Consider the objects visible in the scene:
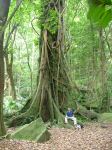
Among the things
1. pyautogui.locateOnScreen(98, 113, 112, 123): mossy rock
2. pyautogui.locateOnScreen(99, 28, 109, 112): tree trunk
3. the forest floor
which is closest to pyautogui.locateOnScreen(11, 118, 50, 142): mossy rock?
the forest floor

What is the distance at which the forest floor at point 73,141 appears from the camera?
288 inches

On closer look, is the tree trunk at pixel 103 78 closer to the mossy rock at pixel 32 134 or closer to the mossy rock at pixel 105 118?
the mossy rock at pixel 105 118

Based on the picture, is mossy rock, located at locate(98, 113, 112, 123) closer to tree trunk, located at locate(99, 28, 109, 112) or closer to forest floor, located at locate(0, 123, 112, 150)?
tree trunk, located at locate(99, 28, 109, 112)

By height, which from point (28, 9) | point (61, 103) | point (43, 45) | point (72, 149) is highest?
point (28, 9)

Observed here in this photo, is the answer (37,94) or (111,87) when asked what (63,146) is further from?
(111,87)

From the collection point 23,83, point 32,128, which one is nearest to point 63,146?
point 32,128

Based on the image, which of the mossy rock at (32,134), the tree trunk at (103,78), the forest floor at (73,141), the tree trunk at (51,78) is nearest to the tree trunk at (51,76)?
the tree trunk at (51,78)

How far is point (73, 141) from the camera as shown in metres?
9.32

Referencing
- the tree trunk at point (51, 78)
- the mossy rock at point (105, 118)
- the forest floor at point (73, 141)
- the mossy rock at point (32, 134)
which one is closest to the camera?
the forest floor at point (73, 141)

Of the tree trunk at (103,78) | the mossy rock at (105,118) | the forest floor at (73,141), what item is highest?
the tree trunk at (103,78)

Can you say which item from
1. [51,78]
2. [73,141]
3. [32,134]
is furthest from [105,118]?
[32,134]

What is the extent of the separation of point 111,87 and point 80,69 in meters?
2.18

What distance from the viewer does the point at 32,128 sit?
980 centimetres

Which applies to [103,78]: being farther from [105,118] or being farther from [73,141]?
[73,141]
